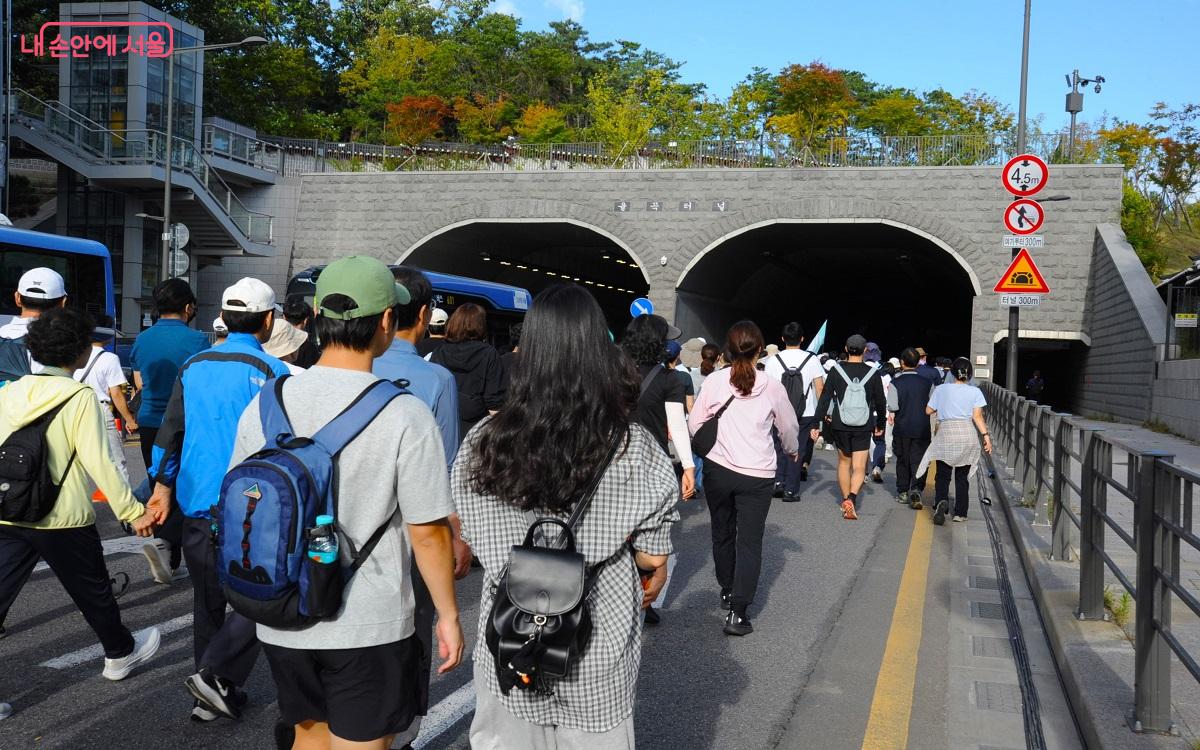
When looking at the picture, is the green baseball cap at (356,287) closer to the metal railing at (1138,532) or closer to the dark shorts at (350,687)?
the dark shorts at (350,687)

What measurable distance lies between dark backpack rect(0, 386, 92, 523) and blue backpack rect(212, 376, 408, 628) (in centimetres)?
211

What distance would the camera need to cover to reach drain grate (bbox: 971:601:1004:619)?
6.63m

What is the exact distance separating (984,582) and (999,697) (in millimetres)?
2849

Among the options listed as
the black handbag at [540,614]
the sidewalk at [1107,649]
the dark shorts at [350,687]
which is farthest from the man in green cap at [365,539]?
the sidewalk at [1107,649]

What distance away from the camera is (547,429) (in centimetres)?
267

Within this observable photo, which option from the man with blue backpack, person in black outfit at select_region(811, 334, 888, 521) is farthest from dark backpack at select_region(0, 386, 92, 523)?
person in black outfit at select_region(811, 334, 888, 521)

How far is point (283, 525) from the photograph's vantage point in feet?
8.43

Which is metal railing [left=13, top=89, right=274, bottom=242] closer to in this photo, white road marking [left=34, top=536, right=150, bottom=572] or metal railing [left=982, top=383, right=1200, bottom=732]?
white road marking [left=34, top=536, right=150, bottom=572]

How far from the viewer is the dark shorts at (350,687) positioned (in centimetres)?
274

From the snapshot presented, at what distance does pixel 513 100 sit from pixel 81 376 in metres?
54.6

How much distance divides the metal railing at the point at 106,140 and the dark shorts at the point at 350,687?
28.9 meters

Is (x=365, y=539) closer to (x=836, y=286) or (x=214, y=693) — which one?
(x=214, y=693)

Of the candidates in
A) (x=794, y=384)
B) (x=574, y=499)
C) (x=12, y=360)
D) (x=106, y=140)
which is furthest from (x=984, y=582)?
(x=106, y=140)

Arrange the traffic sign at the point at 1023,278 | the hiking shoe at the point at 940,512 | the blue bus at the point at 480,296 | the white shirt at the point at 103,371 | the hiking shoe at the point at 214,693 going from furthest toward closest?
1. the blue bus at the point at 480,296
2. the traffic sign at the point at 1023,278
3. the hiking shoe at the point at 940,512
4. the white shirt at the point at 103,371
5. the hiking shoe at the point at 214,693
